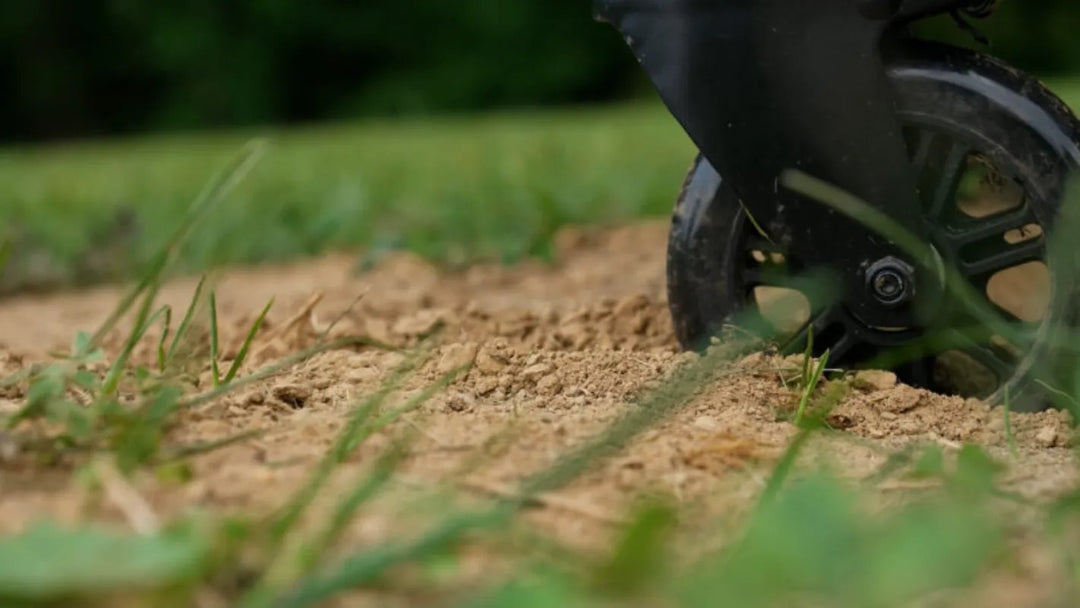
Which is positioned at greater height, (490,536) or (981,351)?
(490,536)

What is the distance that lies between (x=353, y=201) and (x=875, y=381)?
3.01 m

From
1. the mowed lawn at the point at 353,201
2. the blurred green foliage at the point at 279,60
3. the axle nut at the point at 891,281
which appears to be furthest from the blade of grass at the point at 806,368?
the blurred green foliage at the point at 279,60

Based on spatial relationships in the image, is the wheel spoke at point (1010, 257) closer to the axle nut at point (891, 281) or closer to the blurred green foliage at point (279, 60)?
the axle nut at point (891, 281)

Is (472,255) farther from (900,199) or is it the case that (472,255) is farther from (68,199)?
(68,199)

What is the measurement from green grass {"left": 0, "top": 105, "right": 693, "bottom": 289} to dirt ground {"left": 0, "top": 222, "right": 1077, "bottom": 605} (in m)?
1.13

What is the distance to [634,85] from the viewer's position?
59.5 feet

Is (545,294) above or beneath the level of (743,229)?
beneath

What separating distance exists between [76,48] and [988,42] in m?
19.9

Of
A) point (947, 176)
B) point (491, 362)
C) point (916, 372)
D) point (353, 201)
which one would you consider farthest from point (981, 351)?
point (353, 201)

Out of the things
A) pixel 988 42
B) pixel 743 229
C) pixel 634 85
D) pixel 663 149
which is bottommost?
pixel 634 85

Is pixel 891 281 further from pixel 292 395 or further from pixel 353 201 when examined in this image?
pixel 353 201

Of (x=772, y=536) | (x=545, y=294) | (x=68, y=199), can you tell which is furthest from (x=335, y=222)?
(x=772, y=536)

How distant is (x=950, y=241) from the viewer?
1.80 m

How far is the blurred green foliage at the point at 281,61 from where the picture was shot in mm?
18328
